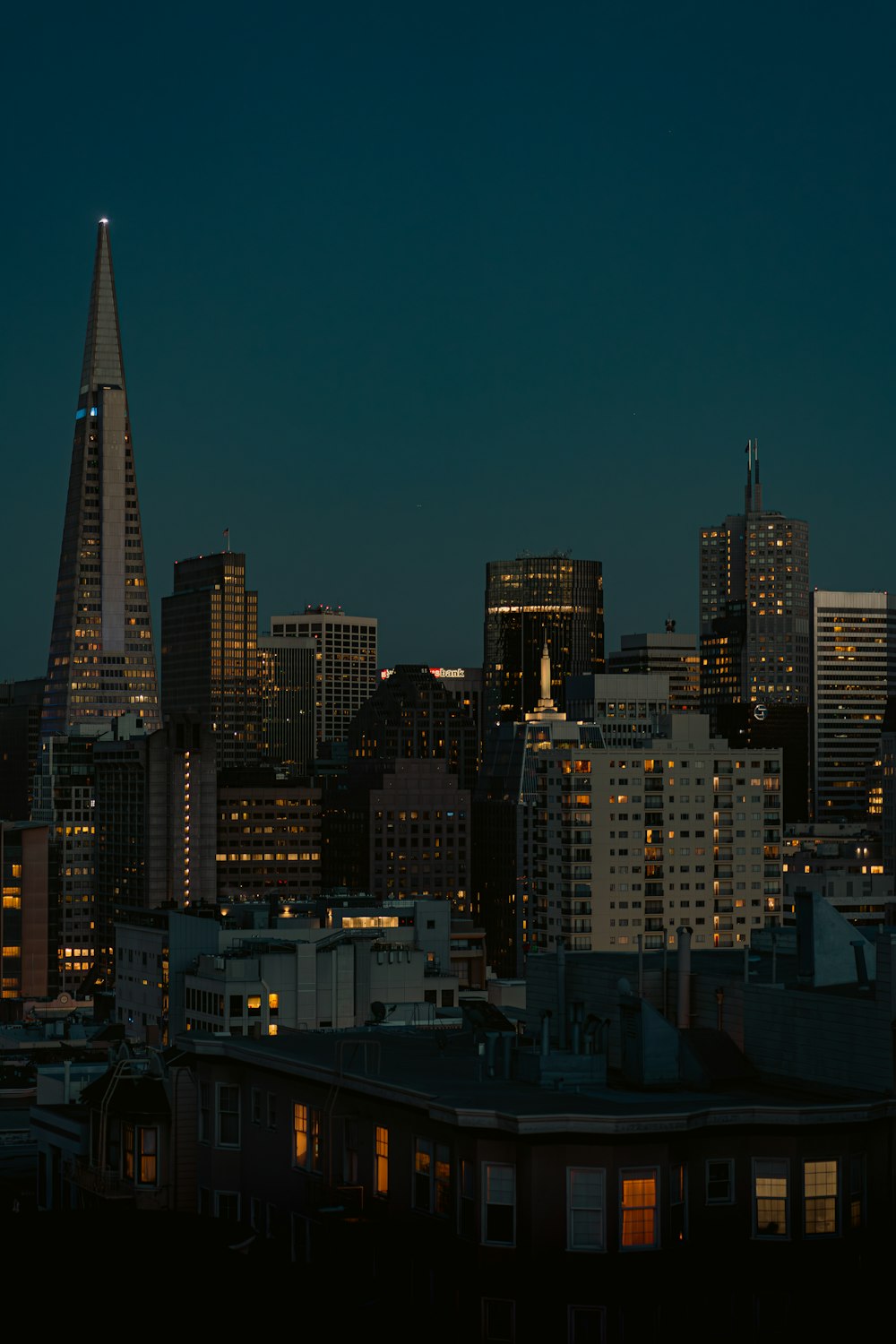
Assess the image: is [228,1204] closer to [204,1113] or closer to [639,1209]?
[204,1113]

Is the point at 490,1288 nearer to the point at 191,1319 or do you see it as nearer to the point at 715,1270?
the point at 715,1270

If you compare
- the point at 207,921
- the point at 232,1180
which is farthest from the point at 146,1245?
the point at 207,921

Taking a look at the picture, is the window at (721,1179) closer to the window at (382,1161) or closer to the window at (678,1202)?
the window at (678,1202)

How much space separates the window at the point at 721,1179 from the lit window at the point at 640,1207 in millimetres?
1437

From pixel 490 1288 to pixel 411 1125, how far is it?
163 inches

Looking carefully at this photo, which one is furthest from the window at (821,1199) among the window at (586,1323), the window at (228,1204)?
the window at (228,1204)

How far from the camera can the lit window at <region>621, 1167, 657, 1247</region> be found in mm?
37156

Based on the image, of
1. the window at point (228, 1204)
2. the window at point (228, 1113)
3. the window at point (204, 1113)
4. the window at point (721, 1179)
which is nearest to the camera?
the window at point (721, 1179)

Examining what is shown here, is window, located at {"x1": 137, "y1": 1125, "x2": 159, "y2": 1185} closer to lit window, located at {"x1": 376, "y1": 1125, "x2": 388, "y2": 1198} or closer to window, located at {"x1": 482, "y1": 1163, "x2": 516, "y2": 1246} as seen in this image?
lit window, located at {"x1": 376, "y1": 1125, "x2": 388, "y2": 1198}

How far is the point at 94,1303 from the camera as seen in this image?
32344mm

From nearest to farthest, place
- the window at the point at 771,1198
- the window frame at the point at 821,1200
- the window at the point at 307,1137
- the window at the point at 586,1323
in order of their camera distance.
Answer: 1. the window at the point at 586,1323
2. the window at the point at 771,1198
3. the window frame at the point at 821,1200
4. the window at the point at 307,1137

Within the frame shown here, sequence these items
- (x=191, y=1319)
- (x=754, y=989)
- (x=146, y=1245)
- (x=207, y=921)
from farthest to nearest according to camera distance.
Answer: (x=207, y=921)
(x=754, y=989)
(x=146, y=1245)
(x=191, y=1319)

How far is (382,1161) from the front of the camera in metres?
41.6

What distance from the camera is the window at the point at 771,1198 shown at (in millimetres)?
38469
